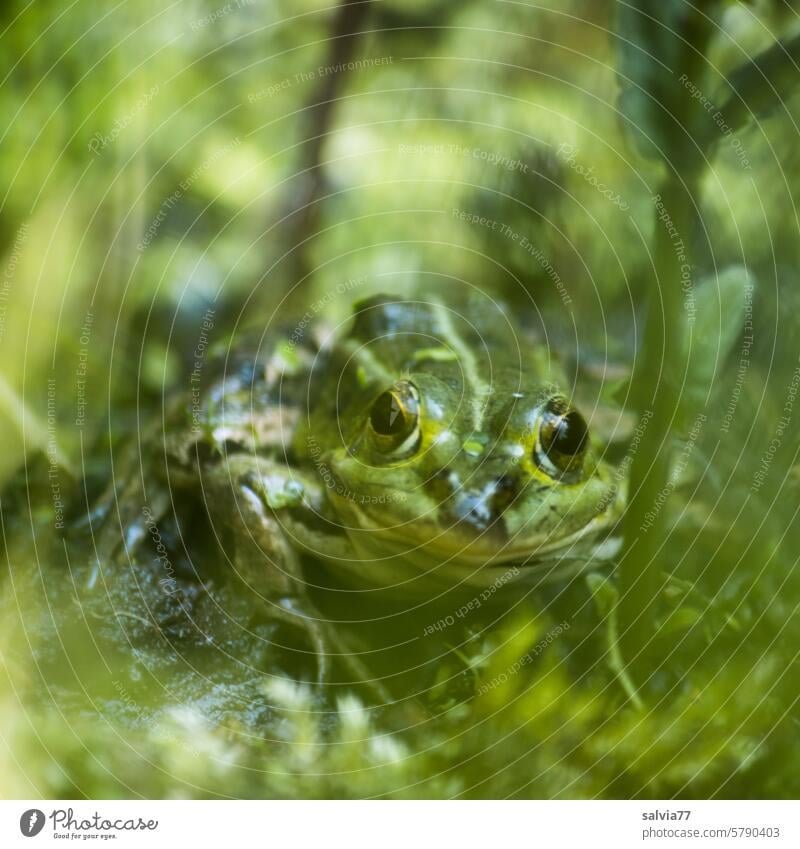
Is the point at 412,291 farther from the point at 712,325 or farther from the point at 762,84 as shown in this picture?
the point at 762,84

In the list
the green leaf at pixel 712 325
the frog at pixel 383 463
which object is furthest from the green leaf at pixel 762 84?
the frog at pixel 383 463

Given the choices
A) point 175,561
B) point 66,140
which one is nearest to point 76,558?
point 175,561

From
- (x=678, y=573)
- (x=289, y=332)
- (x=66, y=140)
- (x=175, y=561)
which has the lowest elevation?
(x=678, y=573)

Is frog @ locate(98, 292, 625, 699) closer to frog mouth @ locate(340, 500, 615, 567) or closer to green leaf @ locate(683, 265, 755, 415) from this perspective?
frog mouth @ locate(340, 500, 615, 567)

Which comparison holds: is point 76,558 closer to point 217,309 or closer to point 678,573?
point 217,309

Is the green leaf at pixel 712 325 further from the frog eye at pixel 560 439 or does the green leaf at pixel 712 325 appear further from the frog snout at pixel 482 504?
the frog snout at pixel 482 504

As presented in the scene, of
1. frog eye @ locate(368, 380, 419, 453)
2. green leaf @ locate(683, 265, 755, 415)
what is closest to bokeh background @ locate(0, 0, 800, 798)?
green leaf @ locate(683, 265, 755, 415)

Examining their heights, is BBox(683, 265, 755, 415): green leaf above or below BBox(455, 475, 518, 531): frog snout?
above

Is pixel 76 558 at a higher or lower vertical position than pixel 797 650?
higher
